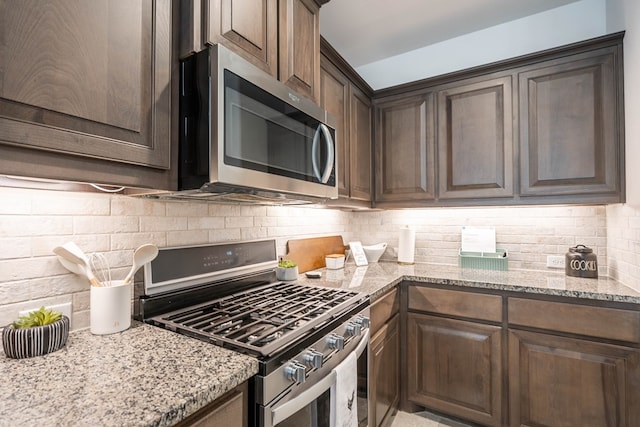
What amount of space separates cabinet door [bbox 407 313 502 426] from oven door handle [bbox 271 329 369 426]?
3.62 ft

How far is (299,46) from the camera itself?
4.86ft

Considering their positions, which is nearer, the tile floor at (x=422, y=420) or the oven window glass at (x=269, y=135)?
the oven window glass at (x=269, y=135)

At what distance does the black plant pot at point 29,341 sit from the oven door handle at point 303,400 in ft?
2.15

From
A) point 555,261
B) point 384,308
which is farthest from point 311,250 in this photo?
point 555,261

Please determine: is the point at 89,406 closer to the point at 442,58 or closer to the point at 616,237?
the point at 616,237

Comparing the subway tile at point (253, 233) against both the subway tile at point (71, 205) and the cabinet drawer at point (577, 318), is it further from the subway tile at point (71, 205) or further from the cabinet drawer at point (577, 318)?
the cabinet drawer at point (577, 318)

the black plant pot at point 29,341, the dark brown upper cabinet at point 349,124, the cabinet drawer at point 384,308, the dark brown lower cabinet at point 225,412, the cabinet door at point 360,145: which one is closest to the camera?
the dark brown lower cabinet at point 225,412

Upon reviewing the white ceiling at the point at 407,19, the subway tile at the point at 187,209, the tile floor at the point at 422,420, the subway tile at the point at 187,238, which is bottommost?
the tile floor at the point at 422,420

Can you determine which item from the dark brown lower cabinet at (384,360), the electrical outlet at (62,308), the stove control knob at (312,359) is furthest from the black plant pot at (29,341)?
the dark brown lower cabinet at (384,360)

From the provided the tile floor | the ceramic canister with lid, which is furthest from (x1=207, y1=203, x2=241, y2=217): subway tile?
the ceramic canister with lid

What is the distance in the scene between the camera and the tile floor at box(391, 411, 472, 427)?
1.97 meters

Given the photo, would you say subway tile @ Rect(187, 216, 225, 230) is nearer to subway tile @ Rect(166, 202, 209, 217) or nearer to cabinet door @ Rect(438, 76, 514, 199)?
subway tile @ Rect(166, 202, 209, 217)

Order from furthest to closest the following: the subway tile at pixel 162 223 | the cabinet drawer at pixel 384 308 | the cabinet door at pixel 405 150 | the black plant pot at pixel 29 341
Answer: the cabinet door at pixel 405 150, the cabinet drawer at pixel 384 308, the subway tile at pixel 162 223, the black plant pot at pixel 29 341

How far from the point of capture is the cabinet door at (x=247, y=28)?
3.47 ft
